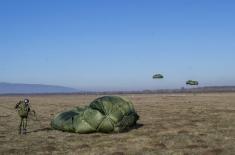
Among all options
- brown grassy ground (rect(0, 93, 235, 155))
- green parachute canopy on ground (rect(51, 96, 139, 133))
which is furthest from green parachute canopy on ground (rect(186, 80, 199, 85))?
green parachute canopy on ground (rect(51, 96, 139, 133))

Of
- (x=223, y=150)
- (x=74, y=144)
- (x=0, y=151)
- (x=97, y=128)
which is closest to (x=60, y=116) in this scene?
(x=97, y=128)

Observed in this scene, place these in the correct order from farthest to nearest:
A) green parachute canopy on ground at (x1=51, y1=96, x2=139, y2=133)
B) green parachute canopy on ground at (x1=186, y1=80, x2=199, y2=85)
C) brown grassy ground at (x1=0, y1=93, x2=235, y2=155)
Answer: green parachute canopy on ground at (x1=186, y1=80, x2=199, y2=85) → green parachute canopy on ground at (x1=51, y1=96, x2=139, y2=133) → brown grassy ground at (x1=0, y1=93, x2=235, y2=155)

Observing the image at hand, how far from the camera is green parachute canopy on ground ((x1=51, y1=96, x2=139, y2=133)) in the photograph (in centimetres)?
2520

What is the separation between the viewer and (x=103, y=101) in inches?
1018

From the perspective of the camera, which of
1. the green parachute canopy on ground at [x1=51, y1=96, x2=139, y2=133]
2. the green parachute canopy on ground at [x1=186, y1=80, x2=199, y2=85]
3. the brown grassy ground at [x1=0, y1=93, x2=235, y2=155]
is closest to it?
the brown grassy ground at [x1=0, y1=93, x2=235, y2=155]

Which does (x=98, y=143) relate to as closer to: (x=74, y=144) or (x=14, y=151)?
(x=74, y=144)

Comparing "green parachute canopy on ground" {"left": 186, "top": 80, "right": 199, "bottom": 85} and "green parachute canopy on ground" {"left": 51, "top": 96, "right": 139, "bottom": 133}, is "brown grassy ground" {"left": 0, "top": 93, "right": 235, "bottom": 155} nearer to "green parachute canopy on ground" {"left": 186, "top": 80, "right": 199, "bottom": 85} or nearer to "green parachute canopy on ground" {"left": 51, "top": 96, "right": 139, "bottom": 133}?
"green parachute canopy on ground" {"left": 51, "top": 96, "right": 139, "bottom": 133}

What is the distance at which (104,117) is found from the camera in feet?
82.7

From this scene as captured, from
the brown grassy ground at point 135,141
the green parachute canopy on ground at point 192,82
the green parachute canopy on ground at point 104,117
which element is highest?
the green parachute canopy on ground at point 192,82

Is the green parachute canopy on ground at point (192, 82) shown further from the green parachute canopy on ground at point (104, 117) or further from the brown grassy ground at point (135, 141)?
the green parachute canopy on ground at point (104, 117)

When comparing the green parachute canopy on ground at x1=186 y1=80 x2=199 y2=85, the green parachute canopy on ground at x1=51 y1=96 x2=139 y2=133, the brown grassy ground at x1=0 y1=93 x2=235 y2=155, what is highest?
the green parachute canopy on ground at x1=186 y1=80 x2=199 y2=85

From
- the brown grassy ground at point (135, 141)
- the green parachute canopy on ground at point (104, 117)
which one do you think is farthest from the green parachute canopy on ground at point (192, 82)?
the green parachute canopy on ground at point (104, 117)

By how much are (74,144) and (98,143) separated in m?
1.16

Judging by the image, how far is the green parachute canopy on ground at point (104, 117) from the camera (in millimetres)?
25203
